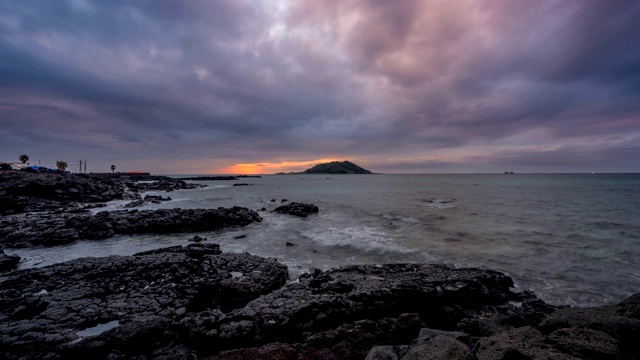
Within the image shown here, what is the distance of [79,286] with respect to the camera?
9172mm

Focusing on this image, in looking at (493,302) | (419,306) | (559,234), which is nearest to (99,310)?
(419,306)

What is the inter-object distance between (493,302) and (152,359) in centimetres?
1033

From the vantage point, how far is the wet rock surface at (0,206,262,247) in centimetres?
1768

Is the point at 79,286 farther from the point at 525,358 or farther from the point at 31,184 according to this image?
the point at 31,184

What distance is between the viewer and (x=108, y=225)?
20.4 m

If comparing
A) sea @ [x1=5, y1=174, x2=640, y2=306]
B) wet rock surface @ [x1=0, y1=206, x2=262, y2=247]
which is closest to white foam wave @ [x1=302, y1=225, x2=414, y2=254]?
sea @ [x1=5, y1=174, x2=640, y2=306]

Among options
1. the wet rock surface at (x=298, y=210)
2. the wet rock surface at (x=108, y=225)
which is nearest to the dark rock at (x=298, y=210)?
the wet rock surface at (x=298, y=210)

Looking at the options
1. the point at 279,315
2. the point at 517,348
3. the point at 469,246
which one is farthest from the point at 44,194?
the point at 517,348

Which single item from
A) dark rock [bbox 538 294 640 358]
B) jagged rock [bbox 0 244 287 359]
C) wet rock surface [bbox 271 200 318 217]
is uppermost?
dark rock [bbox 538 294 640 358]

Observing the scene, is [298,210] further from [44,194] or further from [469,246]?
[44,194]

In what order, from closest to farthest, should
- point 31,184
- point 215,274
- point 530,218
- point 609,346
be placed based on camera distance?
point 609,346 < point 215,274 < point 530,218 < point 31,184

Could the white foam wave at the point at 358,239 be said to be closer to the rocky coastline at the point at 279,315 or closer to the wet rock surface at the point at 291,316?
the wet rock surface at the point at 291,316

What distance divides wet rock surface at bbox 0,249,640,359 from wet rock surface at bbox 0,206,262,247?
32.5 feet

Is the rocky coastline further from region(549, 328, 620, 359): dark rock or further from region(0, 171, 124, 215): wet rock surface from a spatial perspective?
region(0, 171, 124, 215): wet rock surface
